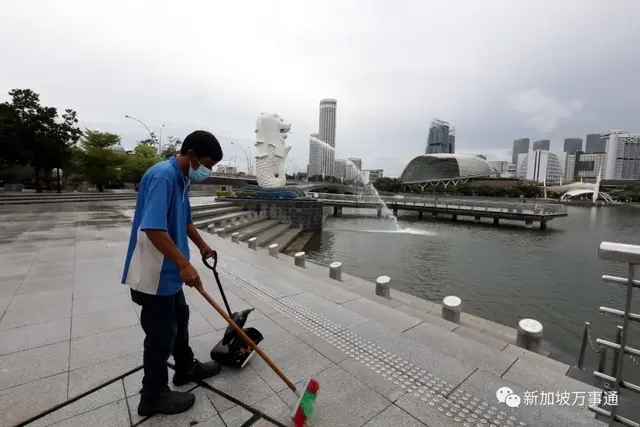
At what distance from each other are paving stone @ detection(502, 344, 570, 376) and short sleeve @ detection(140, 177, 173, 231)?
387cm

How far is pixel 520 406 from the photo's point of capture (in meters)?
2.41

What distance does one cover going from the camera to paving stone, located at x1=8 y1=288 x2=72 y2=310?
3773 millimetres

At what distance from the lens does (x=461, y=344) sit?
341cm

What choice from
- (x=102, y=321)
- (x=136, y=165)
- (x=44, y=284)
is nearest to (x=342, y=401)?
(x=102, y=321)

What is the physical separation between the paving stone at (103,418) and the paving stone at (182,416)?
0.05 meters

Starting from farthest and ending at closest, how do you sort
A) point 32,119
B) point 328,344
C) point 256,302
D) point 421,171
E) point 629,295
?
point 421,171 < point 32,119 < point 256,302 < point 328,344 < point 629,295

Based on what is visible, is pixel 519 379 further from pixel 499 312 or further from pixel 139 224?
pixel 499 312

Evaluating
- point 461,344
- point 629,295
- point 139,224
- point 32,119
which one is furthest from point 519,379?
point 32,119

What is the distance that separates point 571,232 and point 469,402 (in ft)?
85.7

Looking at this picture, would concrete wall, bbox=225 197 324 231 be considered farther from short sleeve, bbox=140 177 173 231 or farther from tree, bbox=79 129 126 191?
short sleeve, bbox=140 177 173 231

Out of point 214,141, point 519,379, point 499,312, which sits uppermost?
point 214,141

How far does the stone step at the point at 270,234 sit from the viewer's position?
44.3ft

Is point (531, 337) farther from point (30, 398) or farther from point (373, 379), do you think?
point (30, 398)

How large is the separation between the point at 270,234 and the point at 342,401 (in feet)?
44.1
